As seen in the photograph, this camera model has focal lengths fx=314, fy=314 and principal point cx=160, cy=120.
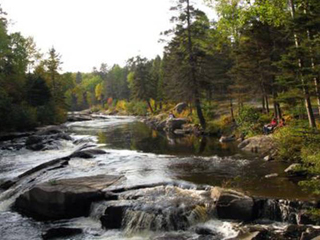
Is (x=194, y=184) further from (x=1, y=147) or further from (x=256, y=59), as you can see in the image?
(x=1, y=147)

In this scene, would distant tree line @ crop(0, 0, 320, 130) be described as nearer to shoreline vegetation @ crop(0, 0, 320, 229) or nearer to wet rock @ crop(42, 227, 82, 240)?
shoreline vegetation @ crop(0, 0, 320, 229)

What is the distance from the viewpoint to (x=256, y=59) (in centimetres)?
2677

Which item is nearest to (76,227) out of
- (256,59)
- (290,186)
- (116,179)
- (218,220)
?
(116,179)

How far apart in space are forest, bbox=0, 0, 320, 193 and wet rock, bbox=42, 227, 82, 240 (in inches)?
290

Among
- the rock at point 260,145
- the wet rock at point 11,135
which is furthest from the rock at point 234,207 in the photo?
the wet rock at point 11,135

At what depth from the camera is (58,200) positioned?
457 inches

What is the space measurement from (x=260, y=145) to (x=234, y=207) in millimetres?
11053

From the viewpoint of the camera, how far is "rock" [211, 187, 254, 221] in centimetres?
1030

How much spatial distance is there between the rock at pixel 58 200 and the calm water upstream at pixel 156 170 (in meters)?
0.39

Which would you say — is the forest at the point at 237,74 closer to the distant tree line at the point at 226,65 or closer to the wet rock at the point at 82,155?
the distant tree line at the point at 226,65

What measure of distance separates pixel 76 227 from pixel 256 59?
2137 cm

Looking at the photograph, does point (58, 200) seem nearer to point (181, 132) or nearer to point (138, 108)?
point (181, 132)

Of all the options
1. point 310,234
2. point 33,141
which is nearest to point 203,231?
point 310,234

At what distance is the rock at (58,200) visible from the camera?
38.1ft
